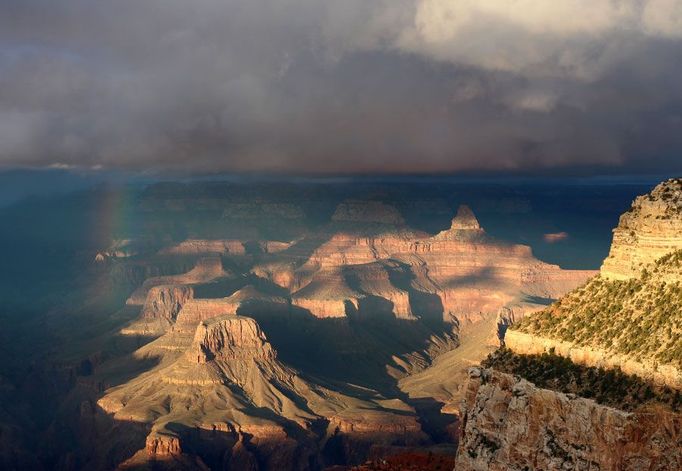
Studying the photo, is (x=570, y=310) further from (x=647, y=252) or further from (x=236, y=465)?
(x=236, y=465)

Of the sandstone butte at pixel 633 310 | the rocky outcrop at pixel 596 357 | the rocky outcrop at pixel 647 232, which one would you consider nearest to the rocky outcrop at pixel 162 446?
the sandstone butte at pixel 633 310

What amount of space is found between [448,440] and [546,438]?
15304cm

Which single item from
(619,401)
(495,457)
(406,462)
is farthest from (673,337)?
(406,462)

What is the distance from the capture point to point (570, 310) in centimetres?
5866

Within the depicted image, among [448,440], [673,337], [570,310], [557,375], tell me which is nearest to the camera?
[673,337]

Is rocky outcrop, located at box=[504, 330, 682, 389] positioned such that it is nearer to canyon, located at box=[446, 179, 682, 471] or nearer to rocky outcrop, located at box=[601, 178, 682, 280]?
canyon, located at box=[446, 179, 682, 471]

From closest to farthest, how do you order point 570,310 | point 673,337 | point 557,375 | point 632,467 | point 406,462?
1. point 632,467
2. point 673,337
3. point 557,375
4. point 570,310
5. point 406,462

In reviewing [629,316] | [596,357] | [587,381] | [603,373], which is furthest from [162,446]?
[603,373]

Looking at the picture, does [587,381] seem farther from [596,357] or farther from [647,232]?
[647,232]

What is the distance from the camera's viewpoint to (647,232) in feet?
183

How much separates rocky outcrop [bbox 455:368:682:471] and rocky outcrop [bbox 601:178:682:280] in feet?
35.3

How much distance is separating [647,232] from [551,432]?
14951mm

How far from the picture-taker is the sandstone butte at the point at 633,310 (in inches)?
1949

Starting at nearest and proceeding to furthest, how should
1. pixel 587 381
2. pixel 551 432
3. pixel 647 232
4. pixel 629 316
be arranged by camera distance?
1. pixel 551 432
2. pixel 587 381
3. pixel 629 316
4. pixel 647 232
